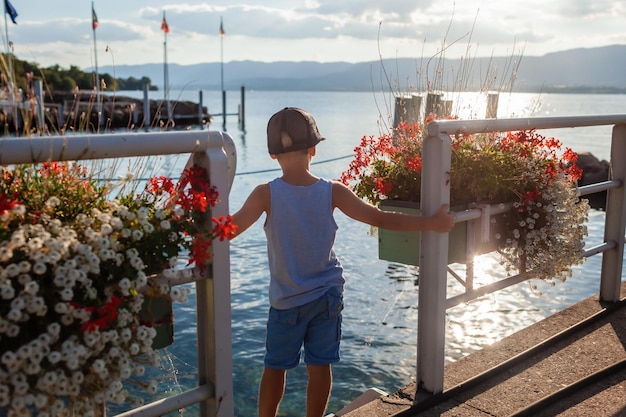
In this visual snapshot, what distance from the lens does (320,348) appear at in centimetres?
268

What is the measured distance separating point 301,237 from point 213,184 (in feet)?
1.98

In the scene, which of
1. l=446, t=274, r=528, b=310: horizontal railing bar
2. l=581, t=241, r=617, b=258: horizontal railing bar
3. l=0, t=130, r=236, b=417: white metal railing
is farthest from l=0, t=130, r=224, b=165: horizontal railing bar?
l=581, t=241, r=617, b=258: horizontal railing bar

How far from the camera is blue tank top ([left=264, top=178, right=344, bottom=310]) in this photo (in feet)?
8.41

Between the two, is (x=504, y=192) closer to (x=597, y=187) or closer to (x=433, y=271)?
(x=433, y=271)

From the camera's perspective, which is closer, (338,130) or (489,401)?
(489,401)

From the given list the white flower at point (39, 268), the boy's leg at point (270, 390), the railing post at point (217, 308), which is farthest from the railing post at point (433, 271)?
the white flower at point (39, 268)

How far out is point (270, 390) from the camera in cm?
272

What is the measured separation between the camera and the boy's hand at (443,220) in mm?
2736

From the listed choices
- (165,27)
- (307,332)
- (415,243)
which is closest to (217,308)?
(307,332)

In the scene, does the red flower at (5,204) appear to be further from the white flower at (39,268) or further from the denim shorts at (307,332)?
the denim shorts at (307,332)

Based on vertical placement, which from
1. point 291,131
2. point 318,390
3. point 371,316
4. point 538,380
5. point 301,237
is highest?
point 291,131

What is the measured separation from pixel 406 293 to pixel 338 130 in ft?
120

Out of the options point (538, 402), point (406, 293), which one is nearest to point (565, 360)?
point (538, 402)

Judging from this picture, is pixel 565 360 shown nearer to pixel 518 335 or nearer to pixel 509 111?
pixel 518 335
